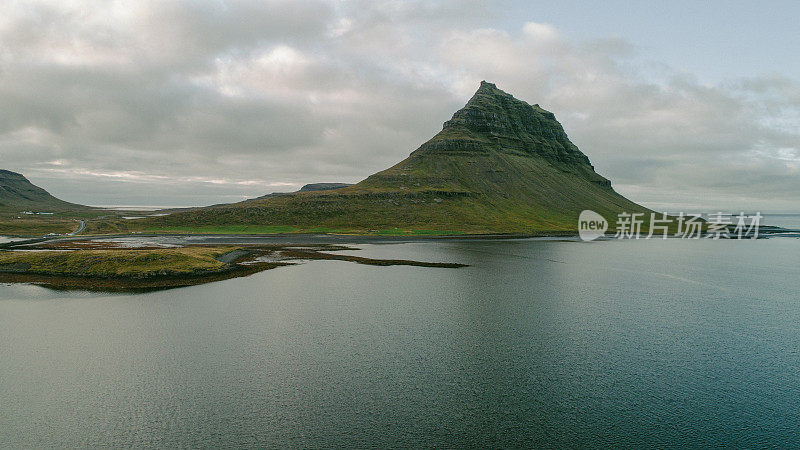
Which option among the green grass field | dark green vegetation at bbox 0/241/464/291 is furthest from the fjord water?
the green grass field

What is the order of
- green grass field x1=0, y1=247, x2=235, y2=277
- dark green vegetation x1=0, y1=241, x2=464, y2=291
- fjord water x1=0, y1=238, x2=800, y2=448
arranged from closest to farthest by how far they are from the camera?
fjord water x1=0, y1=238, x2=800, y2=448 → dark green vegetation x1=0, y1=241, x2=464, y2=291 → green grass field x1=0, y1=247, x2=235, y2=277

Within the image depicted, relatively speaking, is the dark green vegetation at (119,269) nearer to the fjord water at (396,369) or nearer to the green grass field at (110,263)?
the green grass field at (110,263)

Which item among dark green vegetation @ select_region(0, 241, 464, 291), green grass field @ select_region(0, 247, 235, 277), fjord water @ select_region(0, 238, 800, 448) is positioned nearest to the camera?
fjord water @ select_region(0, 238, 800, 448)

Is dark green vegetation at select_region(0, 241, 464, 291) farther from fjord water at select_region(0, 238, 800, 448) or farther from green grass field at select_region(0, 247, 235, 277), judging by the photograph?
fjord water at select_region(0, 238, 800, 448)

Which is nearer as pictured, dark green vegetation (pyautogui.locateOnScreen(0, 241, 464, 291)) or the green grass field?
dark green vegetation (pyautogui.locateOnScreen(0, 241, 464, 291))

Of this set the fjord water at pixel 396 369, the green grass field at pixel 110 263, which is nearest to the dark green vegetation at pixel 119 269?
the green grass field at pixel 110 263

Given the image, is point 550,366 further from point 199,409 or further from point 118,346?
point 118,346

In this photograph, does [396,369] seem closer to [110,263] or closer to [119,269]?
[119,269]

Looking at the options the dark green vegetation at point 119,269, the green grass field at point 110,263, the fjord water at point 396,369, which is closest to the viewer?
the fjord water at point 396,369
